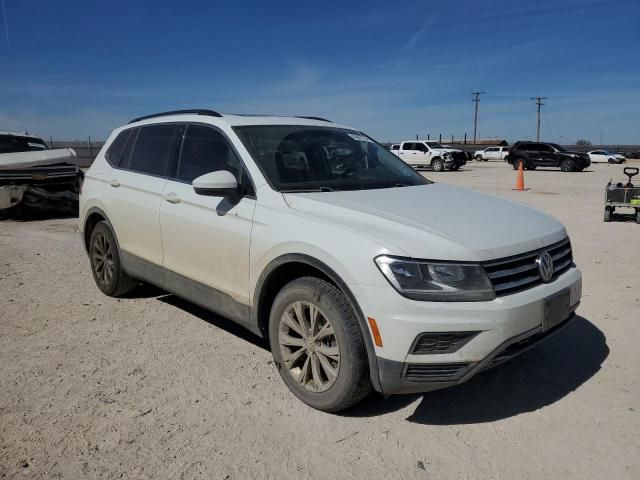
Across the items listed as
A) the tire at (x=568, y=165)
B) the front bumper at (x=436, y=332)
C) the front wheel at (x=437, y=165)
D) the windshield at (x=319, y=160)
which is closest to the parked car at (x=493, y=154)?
the tire at (x=568, y=165)

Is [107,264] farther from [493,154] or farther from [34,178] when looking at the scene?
[493,154]

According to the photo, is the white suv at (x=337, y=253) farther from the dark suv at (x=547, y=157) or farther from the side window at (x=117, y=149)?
the dark suv at (x=547, y=157)

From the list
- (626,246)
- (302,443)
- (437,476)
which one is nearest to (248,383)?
(302,443)

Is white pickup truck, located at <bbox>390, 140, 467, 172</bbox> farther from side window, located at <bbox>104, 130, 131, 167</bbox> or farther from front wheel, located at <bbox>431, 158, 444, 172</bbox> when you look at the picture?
side window, located at <bbox>104, 130, 131, 167</bbox>

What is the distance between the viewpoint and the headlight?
2.67m

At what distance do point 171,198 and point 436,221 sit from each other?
2.15 meters

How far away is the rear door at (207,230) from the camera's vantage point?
3.54 metres

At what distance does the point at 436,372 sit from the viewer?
274 centimetres

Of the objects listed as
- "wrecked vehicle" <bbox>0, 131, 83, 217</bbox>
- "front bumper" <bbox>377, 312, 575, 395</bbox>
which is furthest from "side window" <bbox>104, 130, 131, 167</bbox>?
"wrecked vehicle" <bbox>0, 131, 83, 217</bbox>

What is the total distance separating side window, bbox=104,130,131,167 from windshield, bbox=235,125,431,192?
1851 millimetres

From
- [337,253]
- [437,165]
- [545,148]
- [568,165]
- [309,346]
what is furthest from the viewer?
[437,165]

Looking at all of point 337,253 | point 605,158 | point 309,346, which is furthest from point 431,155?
point 337,253

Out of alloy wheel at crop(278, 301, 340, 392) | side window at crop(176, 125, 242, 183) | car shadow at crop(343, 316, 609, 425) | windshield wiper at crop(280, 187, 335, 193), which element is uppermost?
side window at crop(176, 125, 242, 183)

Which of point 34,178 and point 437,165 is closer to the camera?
point 34,178
